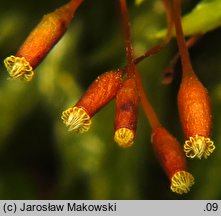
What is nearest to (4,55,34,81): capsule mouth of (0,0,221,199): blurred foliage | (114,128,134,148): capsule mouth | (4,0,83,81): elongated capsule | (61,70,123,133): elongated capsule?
(4,0,83,81): elongated capsule

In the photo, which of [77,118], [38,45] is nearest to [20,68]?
[38,45]

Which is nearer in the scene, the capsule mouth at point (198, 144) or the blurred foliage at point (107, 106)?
the capsule mouth at point (198, 144)

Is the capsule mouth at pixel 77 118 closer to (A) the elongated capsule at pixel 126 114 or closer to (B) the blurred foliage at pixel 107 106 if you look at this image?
(A) the elongated capsule at pixel 126 114

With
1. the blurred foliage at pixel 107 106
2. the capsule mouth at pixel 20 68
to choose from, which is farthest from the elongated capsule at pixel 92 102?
the blurred foliage at pixel 107 106
